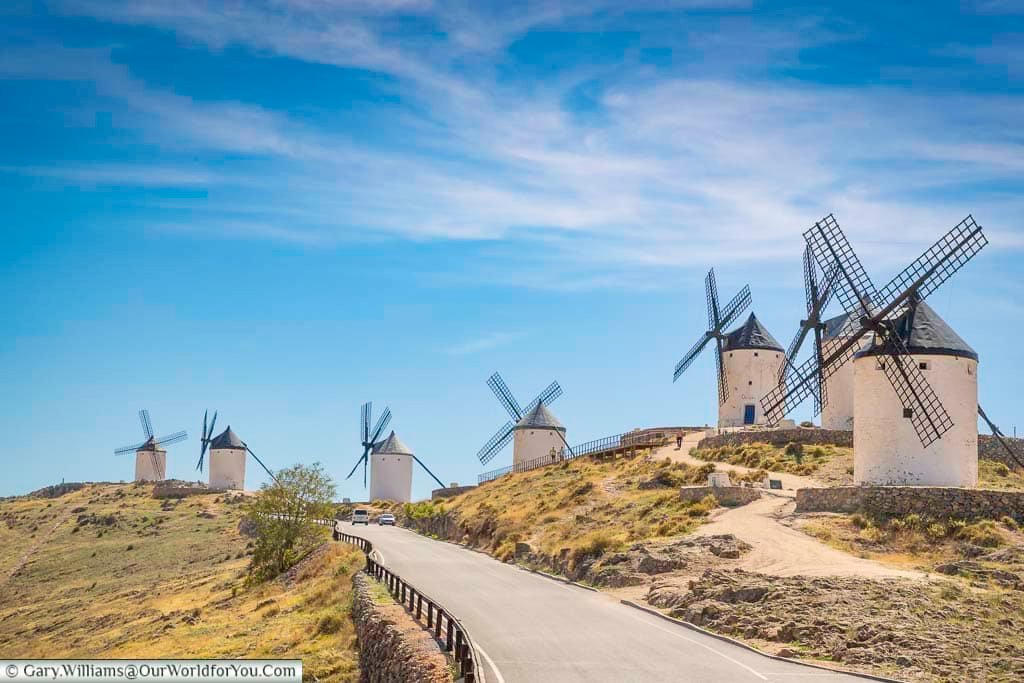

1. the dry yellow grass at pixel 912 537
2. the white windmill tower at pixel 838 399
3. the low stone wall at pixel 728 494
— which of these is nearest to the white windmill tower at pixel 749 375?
the white windmill tower at pixel 838 399

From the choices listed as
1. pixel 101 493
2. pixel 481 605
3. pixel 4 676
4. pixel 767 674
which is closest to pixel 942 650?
pixel 767 674

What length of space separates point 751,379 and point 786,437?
1295cm

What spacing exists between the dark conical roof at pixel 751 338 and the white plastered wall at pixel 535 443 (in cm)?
1731

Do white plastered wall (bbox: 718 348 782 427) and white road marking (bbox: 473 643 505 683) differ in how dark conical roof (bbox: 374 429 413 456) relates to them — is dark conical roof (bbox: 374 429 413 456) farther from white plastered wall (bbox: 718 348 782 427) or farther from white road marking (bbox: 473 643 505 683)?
white road marking (bbox: 473 643 505 683)

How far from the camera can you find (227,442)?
102m

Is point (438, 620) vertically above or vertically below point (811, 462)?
below

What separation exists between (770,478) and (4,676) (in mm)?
29716

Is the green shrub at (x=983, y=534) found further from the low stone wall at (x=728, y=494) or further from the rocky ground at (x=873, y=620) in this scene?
the low stone wall at (x=728, y=494)

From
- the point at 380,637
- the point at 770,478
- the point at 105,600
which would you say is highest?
the point at 770,478

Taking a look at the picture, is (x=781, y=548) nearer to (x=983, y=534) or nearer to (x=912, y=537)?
(x=912, y=537)

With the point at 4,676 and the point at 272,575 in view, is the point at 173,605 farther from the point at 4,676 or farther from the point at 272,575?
the point at 4,676

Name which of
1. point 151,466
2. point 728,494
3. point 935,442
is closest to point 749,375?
point 728,494

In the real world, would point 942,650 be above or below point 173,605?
above

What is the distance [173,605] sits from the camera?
46.5 meters
